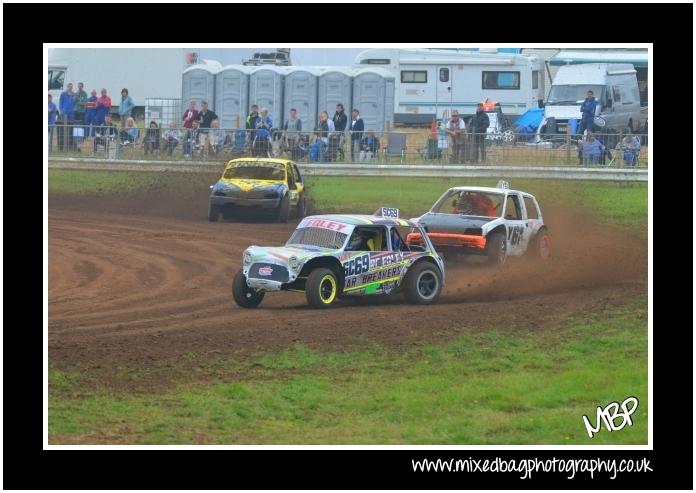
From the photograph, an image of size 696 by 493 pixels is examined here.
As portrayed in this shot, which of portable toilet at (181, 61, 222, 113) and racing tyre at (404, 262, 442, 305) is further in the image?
portable toilet at (181, 61, 222, 113)

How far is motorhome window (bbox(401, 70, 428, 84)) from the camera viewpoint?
140 ft

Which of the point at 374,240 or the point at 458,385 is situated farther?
the point at 374,240

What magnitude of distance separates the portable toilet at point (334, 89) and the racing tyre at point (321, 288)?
21160 mm

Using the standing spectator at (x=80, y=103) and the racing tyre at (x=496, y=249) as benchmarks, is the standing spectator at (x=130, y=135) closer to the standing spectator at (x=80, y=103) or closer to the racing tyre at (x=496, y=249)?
the standing spectator at (x=80, y=103)

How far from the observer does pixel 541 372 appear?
47.1 ft

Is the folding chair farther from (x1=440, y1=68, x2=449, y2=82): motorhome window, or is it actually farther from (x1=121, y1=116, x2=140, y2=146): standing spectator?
(x1=440, y1=68, x2=449, y2=82): motorhome window

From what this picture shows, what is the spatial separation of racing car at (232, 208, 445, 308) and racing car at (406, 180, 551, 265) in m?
2.80

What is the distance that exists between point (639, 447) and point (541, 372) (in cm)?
265

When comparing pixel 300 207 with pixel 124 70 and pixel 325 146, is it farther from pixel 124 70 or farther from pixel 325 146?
pixel 124 70

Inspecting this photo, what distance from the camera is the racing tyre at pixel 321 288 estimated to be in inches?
651

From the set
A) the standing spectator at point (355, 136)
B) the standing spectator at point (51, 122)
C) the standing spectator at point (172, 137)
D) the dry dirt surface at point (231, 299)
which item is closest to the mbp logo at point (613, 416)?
the dry dirt surface at point (231, 299)

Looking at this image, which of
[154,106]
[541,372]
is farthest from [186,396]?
[154,106]

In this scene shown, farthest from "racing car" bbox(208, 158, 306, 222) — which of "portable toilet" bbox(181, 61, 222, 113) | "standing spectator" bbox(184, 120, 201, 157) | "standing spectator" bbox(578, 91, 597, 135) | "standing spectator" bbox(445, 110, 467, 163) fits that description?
"portable toilet" bbox(181, 61, 222, 113)

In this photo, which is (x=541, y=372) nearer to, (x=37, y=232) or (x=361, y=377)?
(x=361, y=377)
